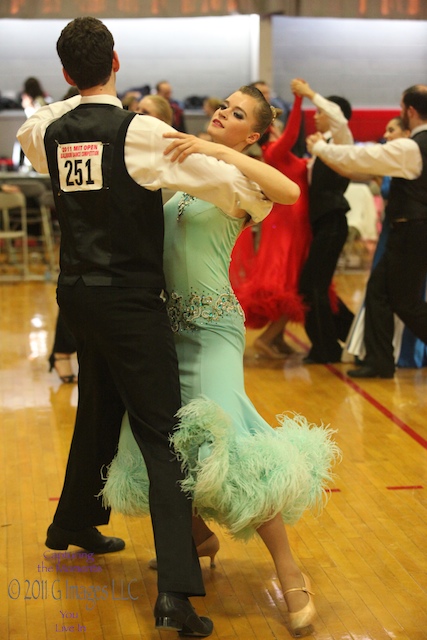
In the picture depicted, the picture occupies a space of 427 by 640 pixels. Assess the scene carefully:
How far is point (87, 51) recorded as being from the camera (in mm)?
2283

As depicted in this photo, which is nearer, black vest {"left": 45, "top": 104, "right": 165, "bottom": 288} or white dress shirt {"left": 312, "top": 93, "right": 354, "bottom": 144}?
black vest {"left": 45, "top": 104, "right": 165, "bottom": 288}

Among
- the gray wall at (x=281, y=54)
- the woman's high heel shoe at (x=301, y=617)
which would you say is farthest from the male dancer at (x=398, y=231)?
the gray wall at (x=281, y=54)

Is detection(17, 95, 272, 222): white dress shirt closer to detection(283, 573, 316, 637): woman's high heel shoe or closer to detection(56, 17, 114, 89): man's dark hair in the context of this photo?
detection(56, 17, 114, 89): man's dark hair

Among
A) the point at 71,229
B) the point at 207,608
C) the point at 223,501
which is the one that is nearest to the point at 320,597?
the point at 207,608

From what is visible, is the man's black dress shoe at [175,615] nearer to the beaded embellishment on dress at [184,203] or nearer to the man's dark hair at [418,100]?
the beaded embellishment on dress at [184,203]

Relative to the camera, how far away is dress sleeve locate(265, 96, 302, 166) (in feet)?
17.0

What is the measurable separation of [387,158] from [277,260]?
99cm

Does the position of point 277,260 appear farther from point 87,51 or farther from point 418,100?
point 87,51

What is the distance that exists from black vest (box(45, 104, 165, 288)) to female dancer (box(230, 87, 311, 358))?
2.96m

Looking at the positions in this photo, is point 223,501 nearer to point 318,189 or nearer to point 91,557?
point 91,557

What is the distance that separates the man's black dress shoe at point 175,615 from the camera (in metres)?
2.29

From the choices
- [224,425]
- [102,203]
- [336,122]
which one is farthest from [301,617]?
[336,122]

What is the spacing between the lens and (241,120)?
2.63 meters

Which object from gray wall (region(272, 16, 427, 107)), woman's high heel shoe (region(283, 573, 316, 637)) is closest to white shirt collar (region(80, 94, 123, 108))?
woman's high heel shoe (region(283, 573, 316, 637))
